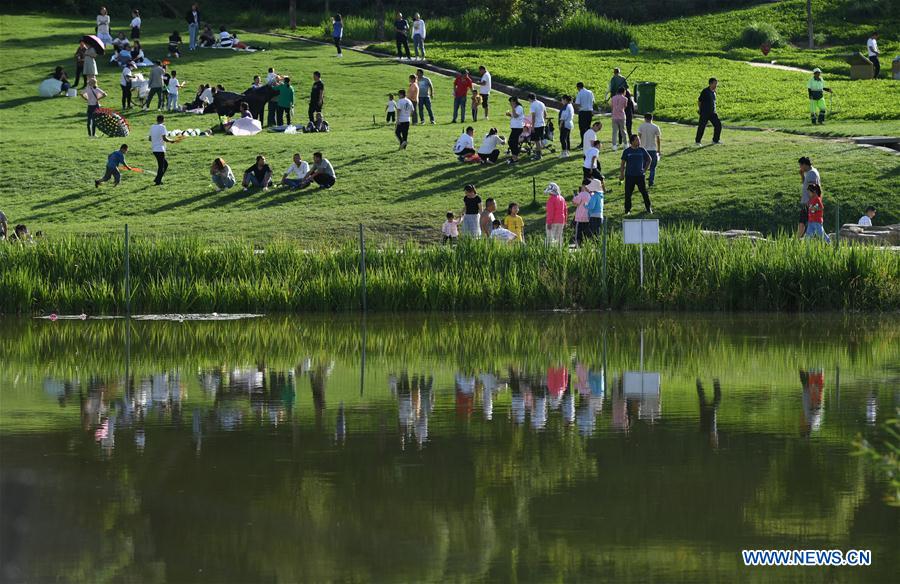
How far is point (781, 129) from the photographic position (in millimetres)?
42438

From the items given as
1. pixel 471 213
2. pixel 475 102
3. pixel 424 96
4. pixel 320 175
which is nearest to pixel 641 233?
pixel 471 213

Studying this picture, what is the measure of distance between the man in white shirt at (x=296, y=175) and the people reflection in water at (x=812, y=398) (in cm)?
2134

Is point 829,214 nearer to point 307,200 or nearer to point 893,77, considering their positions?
point 307,200

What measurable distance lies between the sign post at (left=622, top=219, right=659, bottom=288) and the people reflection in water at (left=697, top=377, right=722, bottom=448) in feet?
26.1

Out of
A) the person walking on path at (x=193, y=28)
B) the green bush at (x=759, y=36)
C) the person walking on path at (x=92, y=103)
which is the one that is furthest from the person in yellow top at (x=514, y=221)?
the green bush at (x=759, y=36)

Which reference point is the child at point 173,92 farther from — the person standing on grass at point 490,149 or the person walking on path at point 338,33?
the person standing on grass at point 490,149

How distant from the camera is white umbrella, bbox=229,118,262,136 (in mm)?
44250

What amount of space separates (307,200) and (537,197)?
549 centimetres

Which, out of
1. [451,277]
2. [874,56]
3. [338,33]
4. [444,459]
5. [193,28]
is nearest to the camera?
[444,459]

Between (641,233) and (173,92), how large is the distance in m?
26.5

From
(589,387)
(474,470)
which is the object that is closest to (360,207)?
(589,387)

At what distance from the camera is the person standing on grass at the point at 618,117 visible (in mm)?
38031

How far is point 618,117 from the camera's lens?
3862 centimetres

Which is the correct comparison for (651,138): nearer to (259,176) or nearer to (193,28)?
(259,176)
